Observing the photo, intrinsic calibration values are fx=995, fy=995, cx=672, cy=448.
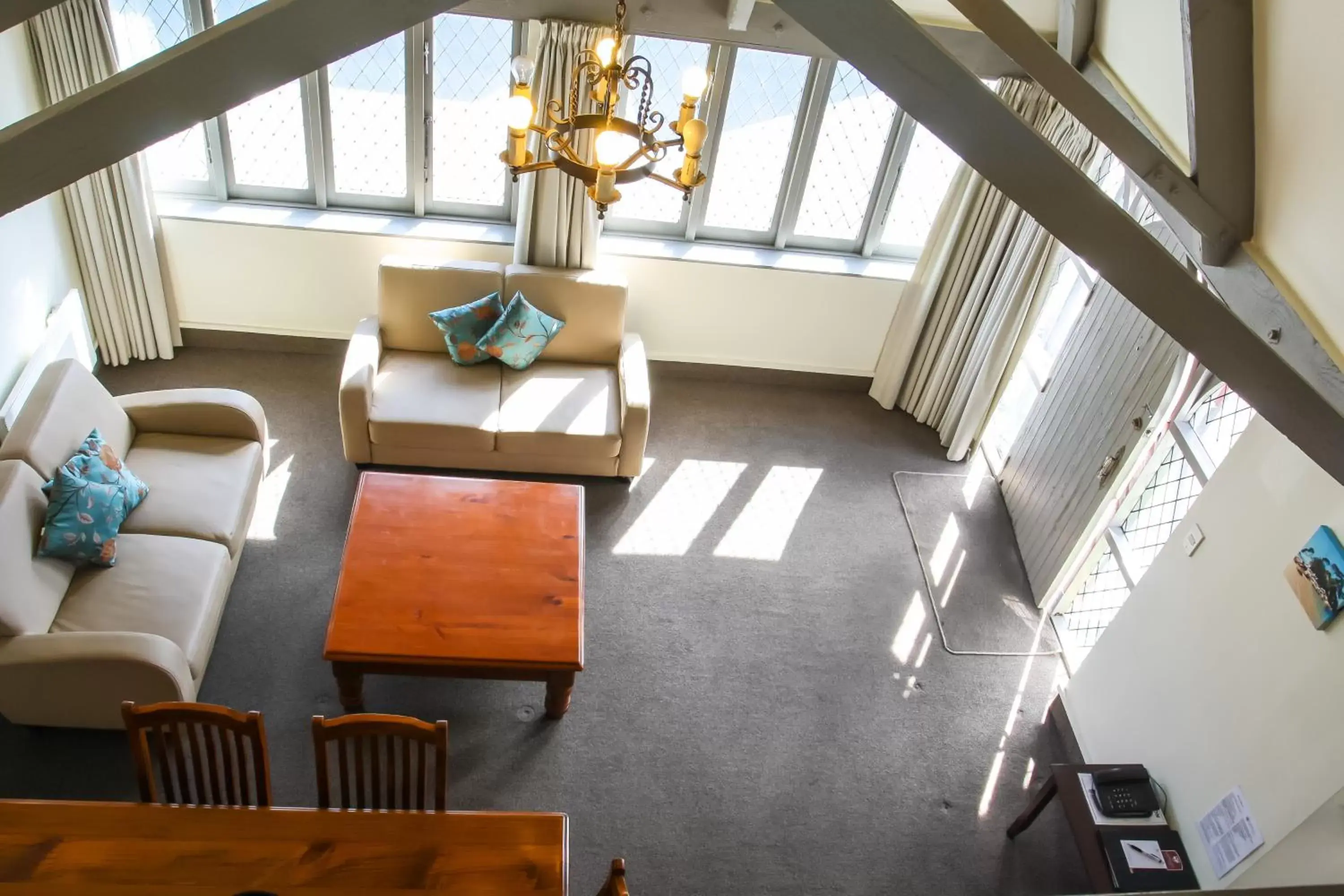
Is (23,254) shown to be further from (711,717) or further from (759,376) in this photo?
(759,376)

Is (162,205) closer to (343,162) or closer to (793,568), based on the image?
(343,162)

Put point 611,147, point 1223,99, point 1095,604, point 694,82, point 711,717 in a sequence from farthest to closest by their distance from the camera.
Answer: point 1095,604 → point 711,717 → point 694,82 → point 1223,99 → point 611,147

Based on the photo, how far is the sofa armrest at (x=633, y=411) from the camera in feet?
16.1

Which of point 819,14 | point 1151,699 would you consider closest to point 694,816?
point 1151,699

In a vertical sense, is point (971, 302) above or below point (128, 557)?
above

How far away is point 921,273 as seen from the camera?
568cm

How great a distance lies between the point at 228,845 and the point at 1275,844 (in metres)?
3.10

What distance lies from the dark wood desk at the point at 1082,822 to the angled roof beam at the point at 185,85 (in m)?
3.36

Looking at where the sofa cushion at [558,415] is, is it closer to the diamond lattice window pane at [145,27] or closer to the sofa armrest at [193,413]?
the sofa armrest at [193,413]

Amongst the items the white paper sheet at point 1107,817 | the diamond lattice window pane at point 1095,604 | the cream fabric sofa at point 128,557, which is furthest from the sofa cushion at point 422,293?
the white paper sheet at point 1107,817

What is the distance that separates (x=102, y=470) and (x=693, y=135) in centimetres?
269

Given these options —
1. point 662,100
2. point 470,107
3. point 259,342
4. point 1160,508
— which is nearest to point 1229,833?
point 1160,508

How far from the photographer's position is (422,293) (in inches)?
206

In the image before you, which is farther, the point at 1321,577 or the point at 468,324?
the point at 468,324
